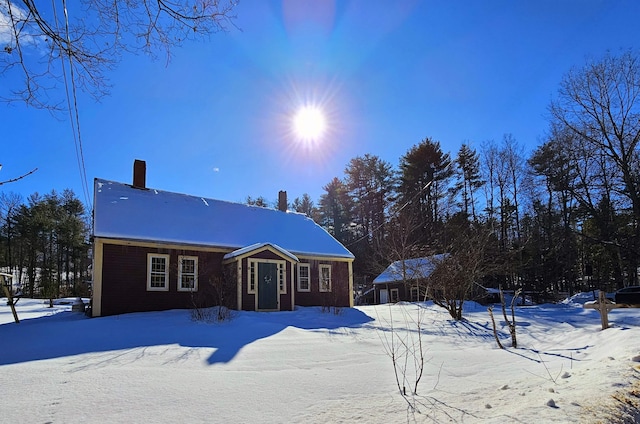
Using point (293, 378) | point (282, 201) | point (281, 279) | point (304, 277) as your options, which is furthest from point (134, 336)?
point (282, 201)

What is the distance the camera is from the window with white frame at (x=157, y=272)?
15070 mm

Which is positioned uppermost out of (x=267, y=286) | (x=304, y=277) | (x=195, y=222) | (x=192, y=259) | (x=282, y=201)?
(x=282, y=201)

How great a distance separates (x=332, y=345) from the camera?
836 cm

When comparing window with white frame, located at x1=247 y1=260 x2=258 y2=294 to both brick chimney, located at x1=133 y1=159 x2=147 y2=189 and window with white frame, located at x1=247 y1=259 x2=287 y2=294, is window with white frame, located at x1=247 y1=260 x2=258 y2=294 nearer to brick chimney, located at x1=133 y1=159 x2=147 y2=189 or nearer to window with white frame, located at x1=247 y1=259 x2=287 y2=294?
window with white frame, located at x1=247 y1=259 x2=287 y2=294

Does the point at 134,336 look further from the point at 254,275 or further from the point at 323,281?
the point at 323,281

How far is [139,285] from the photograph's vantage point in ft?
48.4

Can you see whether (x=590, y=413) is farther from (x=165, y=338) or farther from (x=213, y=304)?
(x=213, y=304)

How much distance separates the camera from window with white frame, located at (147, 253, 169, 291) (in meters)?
15.1

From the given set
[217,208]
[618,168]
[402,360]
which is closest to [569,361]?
[402,360]

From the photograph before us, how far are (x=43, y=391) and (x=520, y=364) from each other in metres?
6.79

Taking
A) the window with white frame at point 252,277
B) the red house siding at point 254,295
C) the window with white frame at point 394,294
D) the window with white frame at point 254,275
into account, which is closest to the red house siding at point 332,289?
the red house siding at point 254,295

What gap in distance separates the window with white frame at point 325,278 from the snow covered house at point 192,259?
5 centimetres

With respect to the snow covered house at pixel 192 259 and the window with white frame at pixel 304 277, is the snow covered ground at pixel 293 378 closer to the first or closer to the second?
the snow covered house at pixel 192 259

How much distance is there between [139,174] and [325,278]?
10140 millimetres
